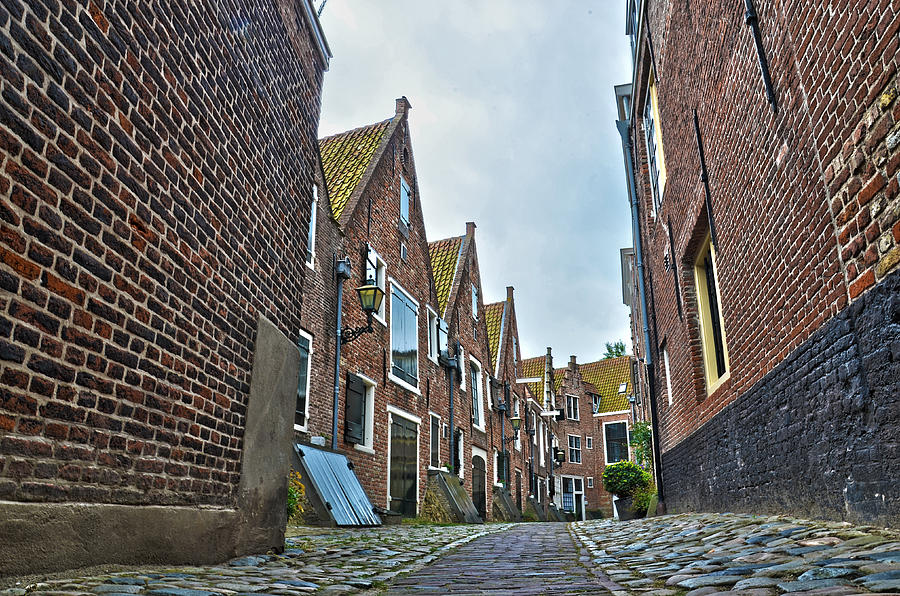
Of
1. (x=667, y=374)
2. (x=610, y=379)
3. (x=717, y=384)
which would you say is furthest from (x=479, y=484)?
(x=610, y=379)

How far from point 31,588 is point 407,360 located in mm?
12533

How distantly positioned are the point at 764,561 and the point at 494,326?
2484 cm

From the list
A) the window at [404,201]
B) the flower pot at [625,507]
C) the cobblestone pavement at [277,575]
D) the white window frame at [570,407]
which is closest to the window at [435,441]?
the flower pot at [625,507]

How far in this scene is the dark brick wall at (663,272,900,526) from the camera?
3.31 metres

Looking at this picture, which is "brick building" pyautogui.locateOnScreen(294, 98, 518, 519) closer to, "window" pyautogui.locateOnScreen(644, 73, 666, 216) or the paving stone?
"window" pyautogui.locateOnScreen(644, 73, 666, 216)

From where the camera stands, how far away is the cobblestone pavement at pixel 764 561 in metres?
2.59

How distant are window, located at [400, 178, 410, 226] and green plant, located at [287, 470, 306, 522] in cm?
799

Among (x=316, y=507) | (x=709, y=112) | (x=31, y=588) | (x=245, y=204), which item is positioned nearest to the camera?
(x=31, y=588)

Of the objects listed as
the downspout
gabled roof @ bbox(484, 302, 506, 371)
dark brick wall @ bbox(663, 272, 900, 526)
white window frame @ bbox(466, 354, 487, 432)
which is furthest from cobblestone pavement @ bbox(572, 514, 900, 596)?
gabled roof @ bbox(484, 302, 506, 371)

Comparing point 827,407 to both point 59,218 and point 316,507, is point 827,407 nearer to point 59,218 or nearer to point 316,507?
point 59,218

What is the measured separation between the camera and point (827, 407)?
410cm

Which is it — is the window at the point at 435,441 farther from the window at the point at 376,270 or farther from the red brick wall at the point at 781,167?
the red brick wall at the point at 781,167

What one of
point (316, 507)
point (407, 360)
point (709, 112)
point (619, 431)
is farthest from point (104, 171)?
point (619, 431)

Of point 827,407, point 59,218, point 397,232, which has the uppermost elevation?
point 397,232
